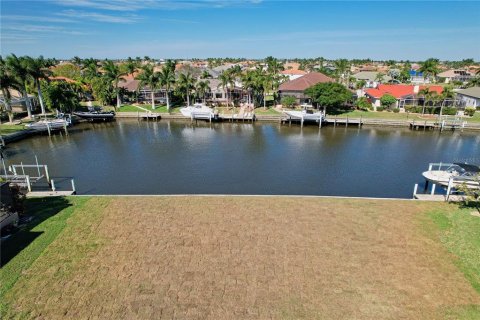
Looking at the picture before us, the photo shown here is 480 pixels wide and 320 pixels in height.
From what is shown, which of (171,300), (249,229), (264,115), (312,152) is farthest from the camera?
(264,115)

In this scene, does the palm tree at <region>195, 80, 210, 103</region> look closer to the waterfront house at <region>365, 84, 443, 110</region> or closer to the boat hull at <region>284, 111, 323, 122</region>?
the boat hull at <region>284, 111, 323, 122</region>

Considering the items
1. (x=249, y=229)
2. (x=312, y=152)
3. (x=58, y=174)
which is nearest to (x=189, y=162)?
(x=58, y=174)

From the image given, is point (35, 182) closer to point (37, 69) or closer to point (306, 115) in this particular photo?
point (37, 69)

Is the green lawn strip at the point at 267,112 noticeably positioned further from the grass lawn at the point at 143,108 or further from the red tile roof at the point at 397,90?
the red tile roof at the point at 397,90

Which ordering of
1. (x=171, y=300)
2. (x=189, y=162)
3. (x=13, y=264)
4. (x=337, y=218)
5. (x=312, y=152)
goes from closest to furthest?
(x=171, y=300)
(x=13, y=264)
(x=337, y=218)
(x=189, y=162)
(x=312, y=152)

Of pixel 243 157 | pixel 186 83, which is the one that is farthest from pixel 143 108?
pixel 243 157

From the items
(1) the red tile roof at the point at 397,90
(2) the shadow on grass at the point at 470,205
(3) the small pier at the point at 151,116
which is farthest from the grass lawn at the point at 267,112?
(2) the shadow on grass at the point at 470,205

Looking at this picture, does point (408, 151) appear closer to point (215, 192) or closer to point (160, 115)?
point (215, 192)
